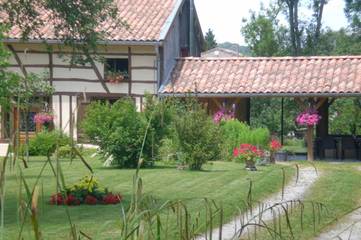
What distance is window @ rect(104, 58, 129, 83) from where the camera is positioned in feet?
92.4

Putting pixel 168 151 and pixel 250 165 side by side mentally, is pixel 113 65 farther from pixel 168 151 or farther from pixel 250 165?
pixel 250 165

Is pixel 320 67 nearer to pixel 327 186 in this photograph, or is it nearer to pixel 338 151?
pixel 338 151

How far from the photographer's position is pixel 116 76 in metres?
28.1

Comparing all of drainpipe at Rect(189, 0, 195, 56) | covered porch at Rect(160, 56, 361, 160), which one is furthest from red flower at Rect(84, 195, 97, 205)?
drainpipe at Rect(189, 0, 195, 56)

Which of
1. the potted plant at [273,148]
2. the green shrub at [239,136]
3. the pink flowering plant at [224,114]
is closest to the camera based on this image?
the potted plant at [273,148]

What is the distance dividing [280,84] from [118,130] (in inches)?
335

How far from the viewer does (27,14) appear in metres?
12.6

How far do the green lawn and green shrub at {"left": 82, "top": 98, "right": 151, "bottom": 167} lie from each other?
69 cm

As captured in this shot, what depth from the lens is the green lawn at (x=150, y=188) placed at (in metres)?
9.57

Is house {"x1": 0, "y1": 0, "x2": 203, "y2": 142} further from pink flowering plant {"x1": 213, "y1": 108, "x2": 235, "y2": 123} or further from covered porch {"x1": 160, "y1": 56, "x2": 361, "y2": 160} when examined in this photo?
pink flowering plant {"x1": 213, "y1": 108, "x2": 235, "y2": 123}

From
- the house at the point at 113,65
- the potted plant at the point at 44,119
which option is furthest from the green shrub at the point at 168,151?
the potted plant at the point at 44,119

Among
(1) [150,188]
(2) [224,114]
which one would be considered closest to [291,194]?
(1) [150,188]

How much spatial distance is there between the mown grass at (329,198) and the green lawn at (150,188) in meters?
0.86

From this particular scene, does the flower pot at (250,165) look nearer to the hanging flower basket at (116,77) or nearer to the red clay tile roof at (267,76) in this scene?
the red clay tile roof at (267,76)
